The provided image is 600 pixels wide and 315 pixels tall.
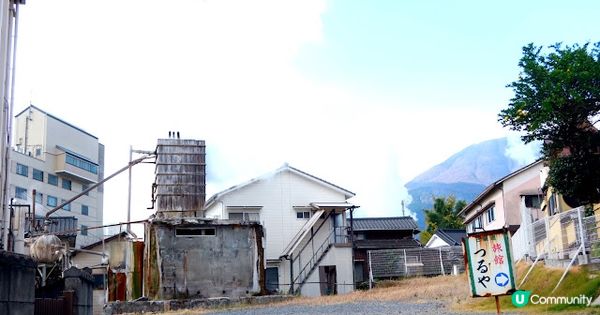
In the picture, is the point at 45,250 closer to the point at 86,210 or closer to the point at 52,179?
the point at 52,179

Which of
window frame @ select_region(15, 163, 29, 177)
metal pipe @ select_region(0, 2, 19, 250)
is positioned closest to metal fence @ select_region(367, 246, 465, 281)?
metal pipe @ select_region(0, 2, 19, 250)

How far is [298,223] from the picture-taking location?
3472cm

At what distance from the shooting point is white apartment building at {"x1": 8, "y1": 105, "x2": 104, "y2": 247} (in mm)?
61184

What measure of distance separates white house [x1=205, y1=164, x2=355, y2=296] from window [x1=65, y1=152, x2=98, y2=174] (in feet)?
116

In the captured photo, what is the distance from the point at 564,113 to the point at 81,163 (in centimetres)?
6038

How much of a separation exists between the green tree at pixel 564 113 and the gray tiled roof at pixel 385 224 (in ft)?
71.0

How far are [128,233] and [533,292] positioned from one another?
24546 mm

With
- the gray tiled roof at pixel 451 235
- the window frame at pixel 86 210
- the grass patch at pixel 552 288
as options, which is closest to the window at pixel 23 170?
the window frame at pixel 86 210

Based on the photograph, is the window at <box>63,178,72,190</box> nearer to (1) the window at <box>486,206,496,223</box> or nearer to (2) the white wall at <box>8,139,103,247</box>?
(2) the white wall at <box>8,139,103,247</box>

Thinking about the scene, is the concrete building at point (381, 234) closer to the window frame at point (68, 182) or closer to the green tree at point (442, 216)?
the green tree at point (442, 216)

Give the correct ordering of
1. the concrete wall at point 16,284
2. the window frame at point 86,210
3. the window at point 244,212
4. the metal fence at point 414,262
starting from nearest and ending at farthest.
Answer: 1. the concrete wall at point 16,284
2. the metal fence at point 414,262
3. the window at point 244,212
4. the window frame at point 86,210

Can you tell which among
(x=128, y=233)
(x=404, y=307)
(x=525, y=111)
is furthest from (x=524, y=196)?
(x=128, y=233)

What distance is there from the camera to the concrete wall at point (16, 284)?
7906 mm

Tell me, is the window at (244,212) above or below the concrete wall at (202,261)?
above
